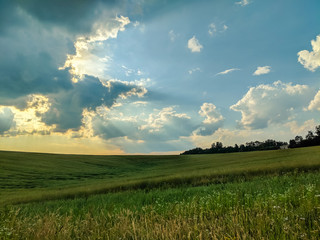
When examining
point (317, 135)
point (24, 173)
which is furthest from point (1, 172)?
point (317, 135)

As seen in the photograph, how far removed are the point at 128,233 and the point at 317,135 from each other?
418ft

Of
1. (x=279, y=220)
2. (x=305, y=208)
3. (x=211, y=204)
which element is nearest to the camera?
(x=279, y=220)

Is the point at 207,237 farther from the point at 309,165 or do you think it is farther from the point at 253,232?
the point at 309,165

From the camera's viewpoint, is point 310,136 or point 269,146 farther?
point 269,146

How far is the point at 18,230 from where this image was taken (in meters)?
4.68

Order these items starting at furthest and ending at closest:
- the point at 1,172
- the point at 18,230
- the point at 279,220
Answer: the point at 1,172 < the point at 18,230 < the point at 279,220

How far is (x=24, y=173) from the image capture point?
126 ft

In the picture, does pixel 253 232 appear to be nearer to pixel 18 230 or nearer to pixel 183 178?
pixel 18 230

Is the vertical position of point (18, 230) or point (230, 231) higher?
point (230, 231)

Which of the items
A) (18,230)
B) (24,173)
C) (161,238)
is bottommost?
(24,173)

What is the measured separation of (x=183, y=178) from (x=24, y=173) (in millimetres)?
30628

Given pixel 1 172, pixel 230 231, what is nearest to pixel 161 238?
pixel 230 231

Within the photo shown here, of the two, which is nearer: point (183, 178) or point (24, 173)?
point (183, 178)

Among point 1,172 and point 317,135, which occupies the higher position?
point 317,135
